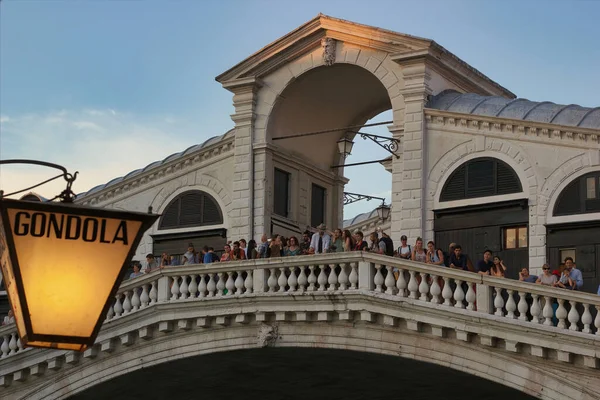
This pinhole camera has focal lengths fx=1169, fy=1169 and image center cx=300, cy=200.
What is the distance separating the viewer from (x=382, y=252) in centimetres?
2284

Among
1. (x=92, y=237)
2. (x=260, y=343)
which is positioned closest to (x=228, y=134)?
(x=260, y=343)

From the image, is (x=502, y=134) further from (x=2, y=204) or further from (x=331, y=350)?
(x=2, y=204)

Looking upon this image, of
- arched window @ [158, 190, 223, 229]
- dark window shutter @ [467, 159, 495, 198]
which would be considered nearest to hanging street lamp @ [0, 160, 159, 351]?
dark window shutter @ [467, 159, 495, 198]

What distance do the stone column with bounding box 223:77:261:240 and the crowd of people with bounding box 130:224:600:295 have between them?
7.13 feet

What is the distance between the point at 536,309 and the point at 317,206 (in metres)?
12.3

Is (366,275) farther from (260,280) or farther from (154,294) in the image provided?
(154,294)

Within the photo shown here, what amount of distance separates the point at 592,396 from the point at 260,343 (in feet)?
23.5

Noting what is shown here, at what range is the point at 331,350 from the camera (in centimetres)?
2375

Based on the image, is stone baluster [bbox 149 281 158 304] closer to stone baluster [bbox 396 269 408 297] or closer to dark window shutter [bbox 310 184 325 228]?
stone baluster [bbox 396 269 408 297]

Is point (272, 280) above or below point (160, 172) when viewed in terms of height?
below

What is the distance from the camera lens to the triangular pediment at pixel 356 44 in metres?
26.8

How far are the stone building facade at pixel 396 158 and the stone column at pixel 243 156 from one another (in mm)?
30

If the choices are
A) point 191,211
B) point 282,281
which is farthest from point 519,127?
point 191,211

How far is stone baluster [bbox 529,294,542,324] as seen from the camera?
65.5ft
